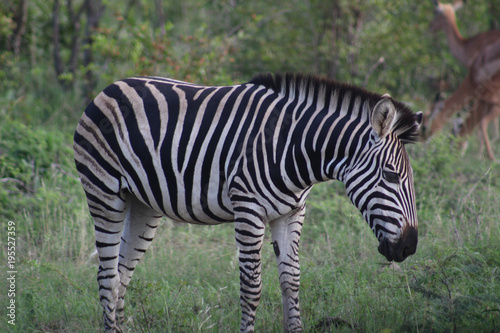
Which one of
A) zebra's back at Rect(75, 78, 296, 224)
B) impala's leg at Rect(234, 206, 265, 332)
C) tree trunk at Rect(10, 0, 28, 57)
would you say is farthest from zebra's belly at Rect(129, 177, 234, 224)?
tree trunk at Rect(10, 0, 28, 57)

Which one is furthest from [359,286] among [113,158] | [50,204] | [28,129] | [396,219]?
[28,129]

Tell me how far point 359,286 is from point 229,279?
1.25m

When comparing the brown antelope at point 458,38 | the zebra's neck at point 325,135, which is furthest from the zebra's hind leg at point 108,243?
the brown antelope at point 458,38

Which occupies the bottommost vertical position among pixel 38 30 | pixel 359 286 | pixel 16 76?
pixel 359 286

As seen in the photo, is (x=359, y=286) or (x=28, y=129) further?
(x=28, y=129)

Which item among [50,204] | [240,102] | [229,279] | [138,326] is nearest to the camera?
[240,102]

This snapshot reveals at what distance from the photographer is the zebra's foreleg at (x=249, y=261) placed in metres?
3.46

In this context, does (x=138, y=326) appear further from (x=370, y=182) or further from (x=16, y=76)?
(x=16, y=76)

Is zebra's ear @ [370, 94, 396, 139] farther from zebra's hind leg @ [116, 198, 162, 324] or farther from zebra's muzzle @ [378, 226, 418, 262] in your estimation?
A: zebra's hind leg @ [116, 198, 162, 324]

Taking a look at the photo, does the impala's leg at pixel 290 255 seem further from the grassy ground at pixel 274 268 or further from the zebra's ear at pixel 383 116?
the zebra's ear at pixel 383 116

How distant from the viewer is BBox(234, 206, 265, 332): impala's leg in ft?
11.3

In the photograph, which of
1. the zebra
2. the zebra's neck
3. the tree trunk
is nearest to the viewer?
the zebra

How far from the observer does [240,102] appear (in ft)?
12.0

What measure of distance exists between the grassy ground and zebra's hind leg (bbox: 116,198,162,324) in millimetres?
201
